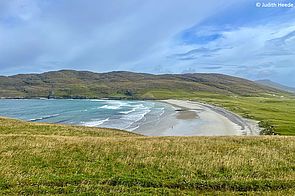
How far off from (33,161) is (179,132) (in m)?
57.3

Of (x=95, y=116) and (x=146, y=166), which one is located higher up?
(x=95, y=116)

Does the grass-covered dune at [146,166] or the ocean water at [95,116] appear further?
the ocean water at [95,116]

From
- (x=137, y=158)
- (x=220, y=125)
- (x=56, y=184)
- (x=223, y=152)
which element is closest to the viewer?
(x=56, y=184)

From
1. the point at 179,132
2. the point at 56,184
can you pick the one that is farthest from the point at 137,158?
the point at 179,132

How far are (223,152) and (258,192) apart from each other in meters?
7.79

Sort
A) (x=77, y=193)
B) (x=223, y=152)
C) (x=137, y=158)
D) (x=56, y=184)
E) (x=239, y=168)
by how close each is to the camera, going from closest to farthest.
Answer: (x=77, y=193) → (x=56, y=184) → (x=239, y=168) → (x=137, y=158) → (x=223, y=152)

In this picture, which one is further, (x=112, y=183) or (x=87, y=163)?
(x=87, y=163)

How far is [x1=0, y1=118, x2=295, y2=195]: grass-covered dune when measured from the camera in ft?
57.5

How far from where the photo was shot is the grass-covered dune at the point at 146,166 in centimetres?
1752

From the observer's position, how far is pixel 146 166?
2117cm

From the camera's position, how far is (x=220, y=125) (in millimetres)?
88750

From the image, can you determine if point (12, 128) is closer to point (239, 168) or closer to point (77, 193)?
point (77, 193)

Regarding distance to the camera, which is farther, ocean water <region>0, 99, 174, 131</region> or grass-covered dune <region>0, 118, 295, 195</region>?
ocean water <region>0, 99, 174, 131</region>

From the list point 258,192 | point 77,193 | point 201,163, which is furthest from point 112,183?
point 258,192
